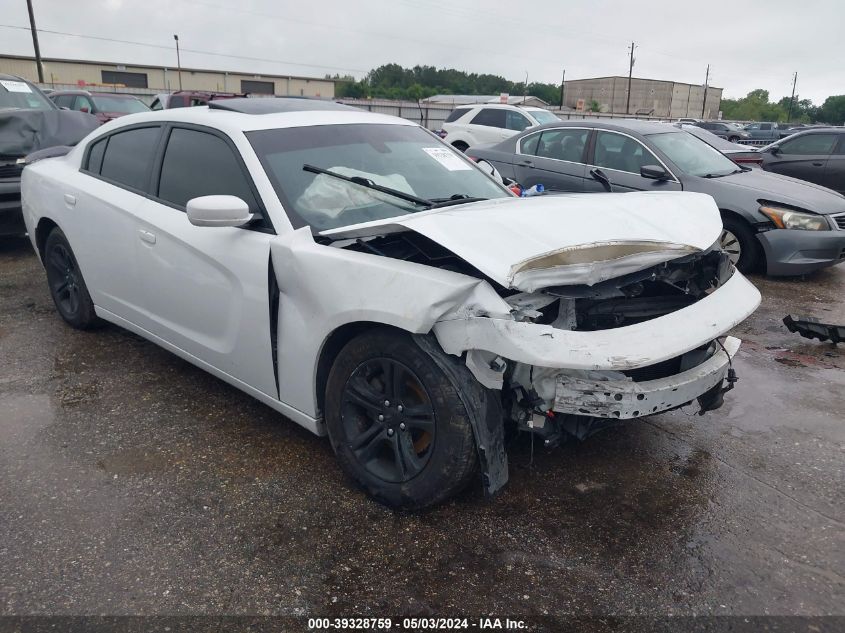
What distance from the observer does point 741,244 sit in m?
6.82

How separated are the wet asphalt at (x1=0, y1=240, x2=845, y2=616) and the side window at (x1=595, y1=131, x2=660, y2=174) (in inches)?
154

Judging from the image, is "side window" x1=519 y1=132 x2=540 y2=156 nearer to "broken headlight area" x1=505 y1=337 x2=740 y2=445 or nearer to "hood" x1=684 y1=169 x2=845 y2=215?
"hood" x1=684 y1=169 x2=845 y2=215

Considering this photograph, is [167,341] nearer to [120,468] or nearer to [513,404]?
[120,468]

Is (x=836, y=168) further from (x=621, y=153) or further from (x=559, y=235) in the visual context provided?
(x=559, y=235)

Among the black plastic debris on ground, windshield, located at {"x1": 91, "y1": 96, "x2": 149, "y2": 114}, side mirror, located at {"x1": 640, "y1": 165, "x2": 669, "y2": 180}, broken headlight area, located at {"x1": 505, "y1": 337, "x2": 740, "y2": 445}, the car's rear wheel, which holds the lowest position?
the black plastic debris on ground

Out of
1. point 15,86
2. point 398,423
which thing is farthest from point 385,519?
point 15,86

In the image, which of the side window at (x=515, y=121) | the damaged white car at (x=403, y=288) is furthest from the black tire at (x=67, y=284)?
the side window at (x=515, y=121)

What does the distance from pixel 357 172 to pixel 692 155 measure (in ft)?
17.7

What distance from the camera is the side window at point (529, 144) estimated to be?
8344 millimetres

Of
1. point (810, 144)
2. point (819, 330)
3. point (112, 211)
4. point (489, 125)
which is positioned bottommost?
point (819, 330)

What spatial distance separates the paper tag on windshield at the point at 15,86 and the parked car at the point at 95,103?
5952mm

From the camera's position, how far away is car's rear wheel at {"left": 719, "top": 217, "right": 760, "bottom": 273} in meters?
6.75

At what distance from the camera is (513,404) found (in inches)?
102

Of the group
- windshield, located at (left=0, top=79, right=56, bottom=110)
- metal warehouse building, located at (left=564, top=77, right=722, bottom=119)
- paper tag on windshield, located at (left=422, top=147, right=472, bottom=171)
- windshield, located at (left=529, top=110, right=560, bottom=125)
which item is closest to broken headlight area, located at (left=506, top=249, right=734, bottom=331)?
paper tag on windshield, located at (left=422, top=147, right=472, bottom=171)
